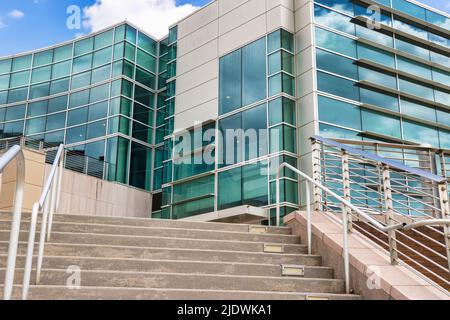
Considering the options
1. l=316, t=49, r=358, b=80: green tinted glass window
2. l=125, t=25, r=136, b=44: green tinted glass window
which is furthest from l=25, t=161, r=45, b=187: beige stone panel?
l=125, t=25, r=136, b=44: green tinted glass window

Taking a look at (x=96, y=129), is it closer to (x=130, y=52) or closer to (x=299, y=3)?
(x=130, y=52)

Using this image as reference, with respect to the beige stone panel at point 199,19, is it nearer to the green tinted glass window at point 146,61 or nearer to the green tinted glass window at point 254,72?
the green tinted glass window at point 254,72

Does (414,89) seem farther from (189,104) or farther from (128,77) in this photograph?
(128,77)

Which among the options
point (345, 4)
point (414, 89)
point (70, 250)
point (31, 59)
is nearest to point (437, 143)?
point (414, 89)

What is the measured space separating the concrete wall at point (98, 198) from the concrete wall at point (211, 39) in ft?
13.4

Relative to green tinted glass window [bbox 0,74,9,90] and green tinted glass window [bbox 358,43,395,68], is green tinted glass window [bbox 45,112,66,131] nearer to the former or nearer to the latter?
green tinted glass window [bbox 0,74,9,90]

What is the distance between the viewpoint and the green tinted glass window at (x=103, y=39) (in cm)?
2475

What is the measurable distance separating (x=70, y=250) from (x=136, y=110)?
19055mm

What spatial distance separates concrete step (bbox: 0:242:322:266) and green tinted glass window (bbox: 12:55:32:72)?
81.6ft

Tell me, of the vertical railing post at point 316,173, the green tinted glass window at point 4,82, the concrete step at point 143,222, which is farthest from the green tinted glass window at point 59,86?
the vertical railing post at point 316,173

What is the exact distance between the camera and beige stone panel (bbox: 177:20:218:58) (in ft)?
67.9

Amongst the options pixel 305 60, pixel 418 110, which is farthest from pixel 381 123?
pixel 305 60

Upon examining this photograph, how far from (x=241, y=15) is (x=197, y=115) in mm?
4348
